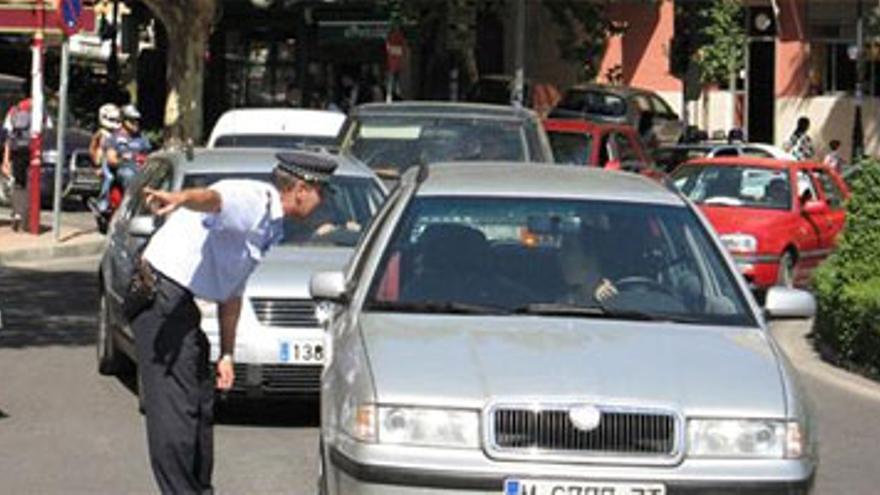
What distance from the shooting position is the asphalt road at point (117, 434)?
8109 millimetres

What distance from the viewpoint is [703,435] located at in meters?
5.27

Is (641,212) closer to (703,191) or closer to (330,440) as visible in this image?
(330,440)

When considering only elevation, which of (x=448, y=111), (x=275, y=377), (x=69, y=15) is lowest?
(x=275, y=377)

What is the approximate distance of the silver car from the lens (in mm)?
5195

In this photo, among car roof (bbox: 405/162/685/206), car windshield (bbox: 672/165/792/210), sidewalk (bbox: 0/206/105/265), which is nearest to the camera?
car roof (bbox: 405/162/685/206)

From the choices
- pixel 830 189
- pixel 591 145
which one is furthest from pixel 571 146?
pixel 830 189

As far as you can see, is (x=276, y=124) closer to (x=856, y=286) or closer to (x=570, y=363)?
(x=856, y=286)

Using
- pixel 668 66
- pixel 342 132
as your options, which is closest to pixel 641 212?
pixel 342 132

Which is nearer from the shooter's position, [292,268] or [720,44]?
[292,268]

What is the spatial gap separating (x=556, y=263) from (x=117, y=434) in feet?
12.1

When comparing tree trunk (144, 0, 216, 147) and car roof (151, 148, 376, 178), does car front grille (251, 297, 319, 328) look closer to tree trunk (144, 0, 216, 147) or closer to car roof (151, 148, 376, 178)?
car roof (151, 148, 376, 178)

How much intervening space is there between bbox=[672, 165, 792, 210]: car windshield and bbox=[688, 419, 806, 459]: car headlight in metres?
11.3

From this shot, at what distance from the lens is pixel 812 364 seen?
503 inches

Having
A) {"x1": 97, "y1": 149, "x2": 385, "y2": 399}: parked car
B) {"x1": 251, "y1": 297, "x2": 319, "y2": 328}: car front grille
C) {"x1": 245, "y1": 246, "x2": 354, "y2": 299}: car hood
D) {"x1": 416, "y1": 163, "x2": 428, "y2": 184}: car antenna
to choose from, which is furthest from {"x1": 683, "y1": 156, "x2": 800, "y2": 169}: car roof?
{"x1": 416, "y1": 163, "x2": 428, "y2": 184}: car antenna
